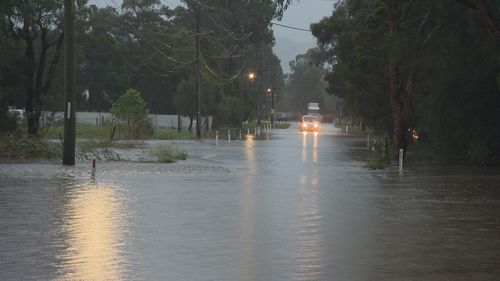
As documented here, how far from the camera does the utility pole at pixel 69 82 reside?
2484cm

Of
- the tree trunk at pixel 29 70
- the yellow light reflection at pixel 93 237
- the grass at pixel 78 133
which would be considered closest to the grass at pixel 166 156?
the grass at pixel 78 133

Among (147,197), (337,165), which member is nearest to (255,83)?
(337,165)

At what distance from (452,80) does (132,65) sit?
73.9 metres

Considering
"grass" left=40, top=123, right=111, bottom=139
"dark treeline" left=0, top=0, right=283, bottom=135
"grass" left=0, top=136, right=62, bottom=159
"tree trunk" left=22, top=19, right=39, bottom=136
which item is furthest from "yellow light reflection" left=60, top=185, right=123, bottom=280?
"tree trunk" left=22, top=19, right=39, bottom=136

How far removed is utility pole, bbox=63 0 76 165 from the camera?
2484cm

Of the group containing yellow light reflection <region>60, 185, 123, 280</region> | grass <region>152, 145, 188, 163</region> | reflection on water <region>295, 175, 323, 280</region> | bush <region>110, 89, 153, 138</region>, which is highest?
bush <region>110, 89, 153, 138</region>

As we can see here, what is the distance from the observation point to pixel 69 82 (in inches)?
990

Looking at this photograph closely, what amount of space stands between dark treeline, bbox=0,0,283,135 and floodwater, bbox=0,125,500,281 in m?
17.3

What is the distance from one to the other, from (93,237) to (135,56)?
8883cm

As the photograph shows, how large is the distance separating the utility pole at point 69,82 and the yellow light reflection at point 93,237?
861 cm

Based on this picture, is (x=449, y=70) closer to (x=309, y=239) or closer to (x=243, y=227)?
(x=243, y=227)

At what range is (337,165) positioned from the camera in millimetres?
29469

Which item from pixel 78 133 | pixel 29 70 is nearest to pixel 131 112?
pixel 78 133

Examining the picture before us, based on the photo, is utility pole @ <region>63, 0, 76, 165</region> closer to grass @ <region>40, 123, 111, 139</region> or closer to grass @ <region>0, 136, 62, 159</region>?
grass @ <region>0, 136, 62, 159</region>
